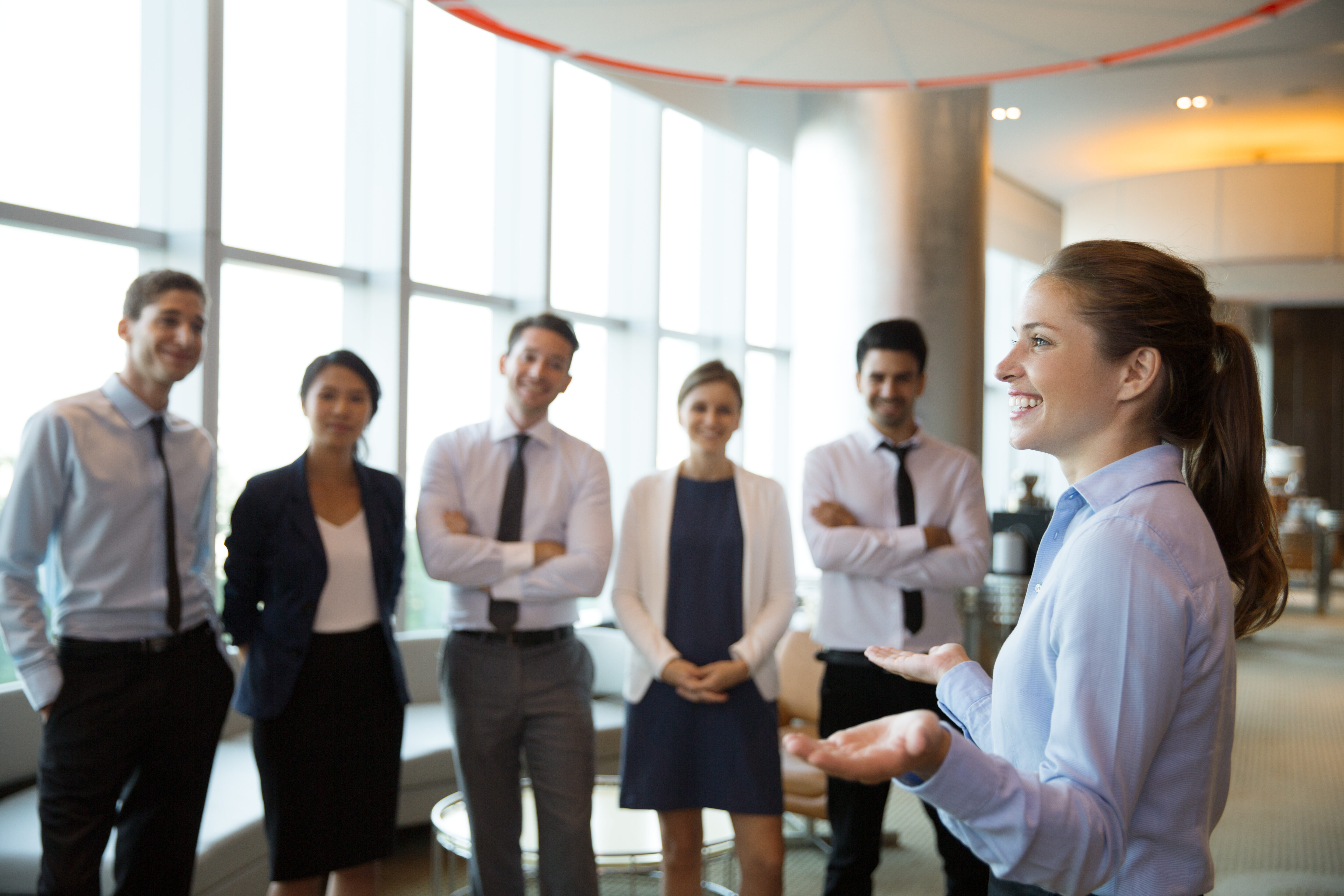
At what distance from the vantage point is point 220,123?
4586 mm

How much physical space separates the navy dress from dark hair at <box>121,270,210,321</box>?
159 centimetres

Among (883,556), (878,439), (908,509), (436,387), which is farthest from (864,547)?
(436,387)

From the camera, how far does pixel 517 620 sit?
3.14 metres

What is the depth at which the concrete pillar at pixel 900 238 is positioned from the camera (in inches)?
294

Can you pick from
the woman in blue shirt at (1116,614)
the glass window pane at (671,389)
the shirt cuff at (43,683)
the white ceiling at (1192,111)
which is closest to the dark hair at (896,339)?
the woman in blue shirt at (1116,614)

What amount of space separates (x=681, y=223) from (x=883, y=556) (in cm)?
549

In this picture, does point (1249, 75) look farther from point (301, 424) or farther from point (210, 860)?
point (210, 860)

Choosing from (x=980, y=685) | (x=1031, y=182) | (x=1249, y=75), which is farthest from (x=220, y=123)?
(x=1031, y=182)

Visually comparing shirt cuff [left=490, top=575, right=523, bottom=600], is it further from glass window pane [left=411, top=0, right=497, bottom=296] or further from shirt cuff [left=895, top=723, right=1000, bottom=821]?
glass window pane [left=411, top=0, right=497, bottom=296]

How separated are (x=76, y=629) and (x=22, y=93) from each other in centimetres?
250

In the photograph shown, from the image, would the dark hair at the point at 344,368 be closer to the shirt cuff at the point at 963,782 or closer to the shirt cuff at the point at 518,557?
the shirt cuff at the point at 518,557

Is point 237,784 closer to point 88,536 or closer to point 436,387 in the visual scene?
point 88,536

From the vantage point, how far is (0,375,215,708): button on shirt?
8.93 ft

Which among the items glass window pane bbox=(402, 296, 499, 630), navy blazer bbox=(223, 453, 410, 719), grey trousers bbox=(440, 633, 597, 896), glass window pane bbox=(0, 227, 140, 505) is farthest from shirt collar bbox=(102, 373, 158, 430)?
glass window pane bbox=(402, 296, 499, 630)
